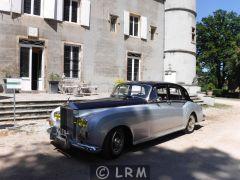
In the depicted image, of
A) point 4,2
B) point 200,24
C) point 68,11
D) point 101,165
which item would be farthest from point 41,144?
point 200,24

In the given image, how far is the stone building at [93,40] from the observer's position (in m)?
15.0

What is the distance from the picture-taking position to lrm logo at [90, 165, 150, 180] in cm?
523

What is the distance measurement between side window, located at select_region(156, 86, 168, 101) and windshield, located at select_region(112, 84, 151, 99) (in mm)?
375

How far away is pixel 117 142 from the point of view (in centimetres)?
625

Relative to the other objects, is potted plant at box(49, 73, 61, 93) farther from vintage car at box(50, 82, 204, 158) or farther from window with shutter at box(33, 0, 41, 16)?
vintage car at box(50, 82, 204, 158)

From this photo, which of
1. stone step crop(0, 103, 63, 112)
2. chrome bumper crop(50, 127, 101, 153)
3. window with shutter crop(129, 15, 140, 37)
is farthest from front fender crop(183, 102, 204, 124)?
window with shutter crop(129, 15, 140, 37)

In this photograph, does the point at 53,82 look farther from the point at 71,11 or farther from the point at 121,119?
the point at 121,119

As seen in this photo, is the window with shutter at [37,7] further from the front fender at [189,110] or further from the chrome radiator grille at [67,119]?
the chrome radiator grille at [67,119]

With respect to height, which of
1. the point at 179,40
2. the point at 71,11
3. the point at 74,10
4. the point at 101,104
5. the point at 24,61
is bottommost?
the point at 101,104

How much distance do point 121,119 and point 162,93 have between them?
7.04ft

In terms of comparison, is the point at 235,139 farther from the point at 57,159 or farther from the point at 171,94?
the point at 57,159

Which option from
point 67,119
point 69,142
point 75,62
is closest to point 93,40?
point 75,62

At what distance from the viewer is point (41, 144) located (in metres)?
7.23

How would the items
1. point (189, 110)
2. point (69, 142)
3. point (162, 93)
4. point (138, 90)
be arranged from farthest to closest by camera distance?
→ point (189, 110)
point (162, 93)
point (138, 90)
point (69, 142)
